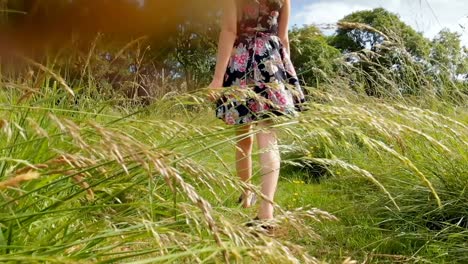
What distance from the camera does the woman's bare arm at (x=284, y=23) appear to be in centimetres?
265

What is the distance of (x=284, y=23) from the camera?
267 centimetres

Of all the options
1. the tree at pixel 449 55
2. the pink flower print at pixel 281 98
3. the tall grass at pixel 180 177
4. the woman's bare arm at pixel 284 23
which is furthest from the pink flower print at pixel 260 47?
the tree at pixel 449 55

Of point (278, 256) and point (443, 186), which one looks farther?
point (443, 186)

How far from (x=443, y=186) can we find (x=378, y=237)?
0.35m

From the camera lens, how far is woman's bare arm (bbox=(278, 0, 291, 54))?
265 cm

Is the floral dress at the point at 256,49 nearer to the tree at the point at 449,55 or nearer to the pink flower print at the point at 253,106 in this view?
the pink flower print at the point at 253,106

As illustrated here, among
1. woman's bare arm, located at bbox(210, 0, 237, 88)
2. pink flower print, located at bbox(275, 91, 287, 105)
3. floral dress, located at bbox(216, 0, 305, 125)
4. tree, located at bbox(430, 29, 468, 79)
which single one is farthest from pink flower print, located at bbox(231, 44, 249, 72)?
tree, located at bbox(430, 29, 468, 79)

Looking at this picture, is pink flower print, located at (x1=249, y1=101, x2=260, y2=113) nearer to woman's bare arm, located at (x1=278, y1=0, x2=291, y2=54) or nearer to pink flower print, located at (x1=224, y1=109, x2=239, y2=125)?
pink flower print, located at (x1=224, y1=109, x2=239, y2=125)

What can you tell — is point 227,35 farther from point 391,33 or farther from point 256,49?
point 391,33

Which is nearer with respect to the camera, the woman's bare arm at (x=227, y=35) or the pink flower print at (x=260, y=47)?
the woman's bare arm at (x=227, y=35)

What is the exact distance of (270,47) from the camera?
8.56 feet

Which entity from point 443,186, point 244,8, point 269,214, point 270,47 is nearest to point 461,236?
point 443,186

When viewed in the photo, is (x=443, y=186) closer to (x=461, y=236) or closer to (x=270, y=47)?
(x=461, y=236)

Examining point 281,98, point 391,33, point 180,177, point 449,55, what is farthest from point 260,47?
point 180,177
